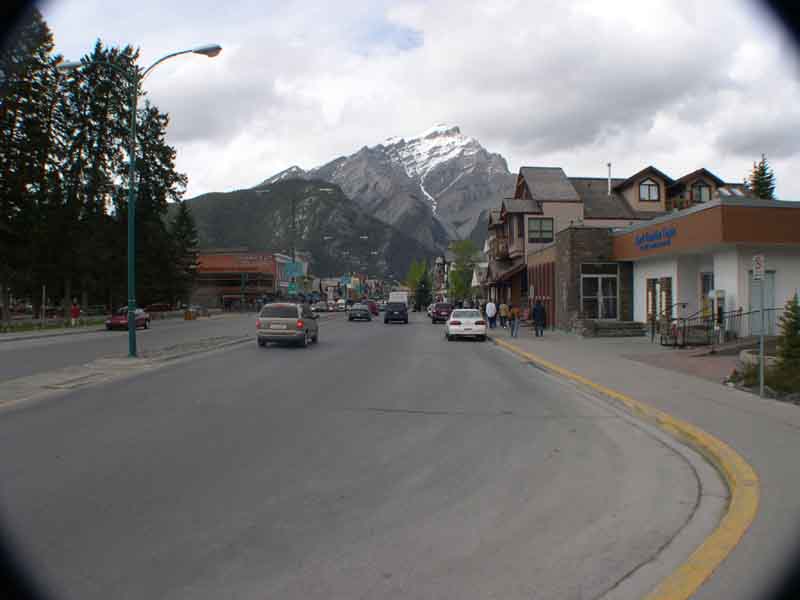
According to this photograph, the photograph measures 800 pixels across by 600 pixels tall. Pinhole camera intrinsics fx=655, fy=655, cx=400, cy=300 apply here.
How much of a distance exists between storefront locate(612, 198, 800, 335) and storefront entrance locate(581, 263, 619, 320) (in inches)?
206

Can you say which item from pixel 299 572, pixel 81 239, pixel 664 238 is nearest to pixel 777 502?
pixel 299 572

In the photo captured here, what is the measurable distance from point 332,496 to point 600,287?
2824cm

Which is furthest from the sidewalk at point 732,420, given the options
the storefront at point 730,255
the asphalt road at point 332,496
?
the storefront at point 730,255

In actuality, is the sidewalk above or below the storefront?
below

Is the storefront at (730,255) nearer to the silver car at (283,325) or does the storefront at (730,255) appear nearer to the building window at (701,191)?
the silver car at (283,325)

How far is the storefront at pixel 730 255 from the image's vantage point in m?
21.1

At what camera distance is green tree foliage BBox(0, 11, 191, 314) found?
4122cm

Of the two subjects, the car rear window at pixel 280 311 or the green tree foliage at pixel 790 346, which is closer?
the green tree foliage at pixel 790 346

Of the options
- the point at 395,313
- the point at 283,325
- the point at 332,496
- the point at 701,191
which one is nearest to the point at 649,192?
the point at 701,191

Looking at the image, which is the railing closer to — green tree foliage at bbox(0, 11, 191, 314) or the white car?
the white car

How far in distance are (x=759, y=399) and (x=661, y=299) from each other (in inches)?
687

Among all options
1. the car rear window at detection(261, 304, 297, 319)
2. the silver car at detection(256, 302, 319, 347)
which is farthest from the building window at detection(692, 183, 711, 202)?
the car rear window at detection(261, 304, 297, 319)

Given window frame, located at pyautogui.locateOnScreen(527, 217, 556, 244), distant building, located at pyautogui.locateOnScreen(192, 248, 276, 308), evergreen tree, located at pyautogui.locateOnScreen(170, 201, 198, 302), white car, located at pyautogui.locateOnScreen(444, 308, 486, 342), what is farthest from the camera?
distant building, located at pyautogui.locateOnScreen(192, 248, 276, 308)

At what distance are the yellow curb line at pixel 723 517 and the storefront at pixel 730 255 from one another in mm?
12800
